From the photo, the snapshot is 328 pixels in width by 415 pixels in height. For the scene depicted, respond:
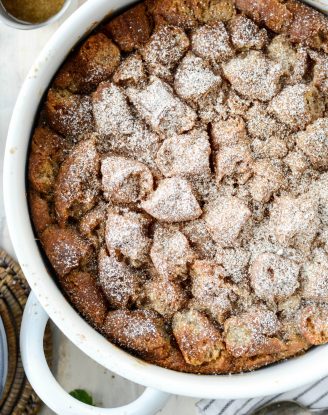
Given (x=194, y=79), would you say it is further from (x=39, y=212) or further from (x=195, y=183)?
(x=39, y=212)

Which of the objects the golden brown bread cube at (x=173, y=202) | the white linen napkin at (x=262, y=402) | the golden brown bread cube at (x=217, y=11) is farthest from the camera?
the white linen napkin at (x=262, y=402)

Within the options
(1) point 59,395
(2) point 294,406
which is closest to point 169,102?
(1) point 59,395

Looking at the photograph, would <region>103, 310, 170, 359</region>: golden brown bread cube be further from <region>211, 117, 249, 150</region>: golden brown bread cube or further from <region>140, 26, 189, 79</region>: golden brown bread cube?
<region>140, 26, 189, 79</region>: golden brown bread cube

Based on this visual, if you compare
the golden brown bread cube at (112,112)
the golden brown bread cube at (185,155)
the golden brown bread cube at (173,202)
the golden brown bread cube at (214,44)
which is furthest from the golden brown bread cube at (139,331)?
the golden brown bread cube at (214,44)

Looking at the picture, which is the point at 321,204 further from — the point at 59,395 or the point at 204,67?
the point at 59,395

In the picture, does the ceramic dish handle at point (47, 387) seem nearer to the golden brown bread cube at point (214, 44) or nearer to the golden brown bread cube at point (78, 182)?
the golden brown bread cube at point (78, 182)

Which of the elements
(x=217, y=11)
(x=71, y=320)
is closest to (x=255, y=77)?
(x=217, y=11)

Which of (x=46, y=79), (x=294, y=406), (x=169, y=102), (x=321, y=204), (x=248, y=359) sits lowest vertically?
(x=294, y=406)
